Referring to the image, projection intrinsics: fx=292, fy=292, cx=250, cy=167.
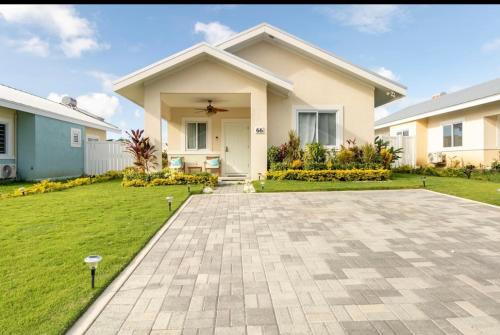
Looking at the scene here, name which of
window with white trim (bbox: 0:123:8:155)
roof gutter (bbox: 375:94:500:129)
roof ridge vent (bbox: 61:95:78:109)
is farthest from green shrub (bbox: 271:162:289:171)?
roof ridge vent (bbox: 61:95:78:109)

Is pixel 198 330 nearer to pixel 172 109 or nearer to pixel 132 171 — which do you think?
pixel 132 171

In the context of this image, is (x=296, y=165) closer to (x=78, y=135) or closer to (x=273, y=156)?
(x=273, y=156)

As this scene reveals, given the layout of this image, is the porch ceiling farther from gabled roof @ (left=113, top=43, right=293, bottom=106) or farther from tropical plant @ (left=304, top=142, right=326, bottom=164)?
tropical plant @ (left=304, top=142, right=326, bottom=164)

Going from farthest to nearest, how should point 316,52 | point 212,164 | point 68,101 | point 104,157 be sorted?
point 68,101, point 104,157, point 212,164, point 316,52

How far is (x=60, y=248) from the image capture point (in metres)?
4.45

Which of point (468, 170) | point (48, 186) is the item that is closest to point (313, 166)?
point (468, 170)

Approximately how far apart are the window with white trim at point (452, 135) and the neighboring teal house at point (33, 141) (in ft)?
73.1

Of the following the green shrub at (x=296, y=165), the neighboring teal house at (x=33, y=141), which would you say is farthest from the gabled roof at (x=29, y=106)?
the green shrub at (x=296, y=165)

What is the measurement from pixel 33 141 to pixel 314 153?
13222mm

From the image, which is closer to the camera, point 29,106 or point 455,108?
point 29,106

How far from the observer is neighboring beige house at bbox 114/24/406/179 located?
40.3 feet

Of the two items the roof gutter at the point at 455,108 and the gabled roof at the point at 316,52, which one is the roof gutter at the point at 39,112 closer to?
the gabled roof at the point at 316,52

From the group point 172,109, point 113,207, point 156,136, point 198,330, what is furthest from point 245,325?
point 172,109

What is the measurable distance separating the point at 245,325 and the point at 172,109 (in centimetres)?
1513
